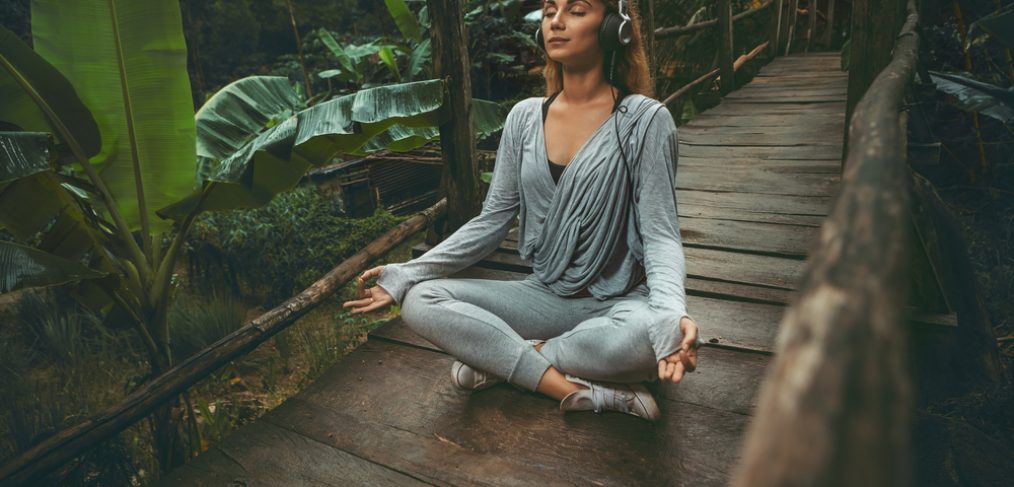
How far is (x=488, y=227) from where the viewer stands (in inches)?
89.9

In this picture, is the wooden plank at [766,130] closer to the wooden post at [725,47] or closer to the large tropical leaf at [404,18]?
the wooden post at [725,47]

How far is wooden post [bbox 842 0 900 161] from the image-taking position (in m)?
2.87

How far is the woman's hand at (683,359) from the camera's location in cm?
154

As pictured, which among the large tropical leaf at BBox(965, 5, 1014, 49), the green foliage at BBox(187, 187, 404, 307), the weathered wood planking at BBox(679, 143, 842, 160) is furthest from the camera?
the green foliage at BBox(187, 187, 404, 307)

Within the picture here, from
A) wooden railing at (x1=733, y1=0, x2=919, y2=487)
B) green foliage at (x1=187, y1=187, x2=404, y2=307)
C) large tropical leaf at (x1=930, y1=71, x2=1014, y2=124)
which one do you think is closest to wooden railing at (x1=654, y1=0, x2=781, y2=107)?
large tropical leaf at (x1=930, y1=71, x2=1014, y2=124)

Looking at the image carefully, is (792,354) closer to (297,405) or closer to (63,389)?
(297,405)

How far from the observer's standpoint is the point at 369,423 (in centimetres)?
209

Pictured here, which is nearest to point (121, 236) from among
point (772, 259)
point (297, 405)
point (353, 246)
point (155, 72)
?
point (155, 72)

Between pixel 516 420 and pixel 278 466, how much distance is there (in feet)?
2.34

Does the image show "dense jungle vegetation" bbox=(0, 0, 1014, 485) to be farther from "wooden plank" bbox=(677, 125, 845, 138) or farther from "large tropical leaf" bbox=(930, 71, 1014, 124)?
"wooden plank" bbox=(677, 125, 845, 138)

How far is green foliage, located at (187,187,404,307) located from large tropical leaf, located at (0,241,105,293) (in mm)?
3361

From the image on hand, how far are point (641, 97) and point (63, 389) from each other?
4.18m

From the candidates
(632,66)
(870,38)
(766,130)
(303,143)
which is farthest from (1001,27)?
(303,143)

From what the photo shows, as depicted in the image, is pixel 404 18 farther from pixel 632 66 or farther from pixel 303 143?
pixel 632 66
